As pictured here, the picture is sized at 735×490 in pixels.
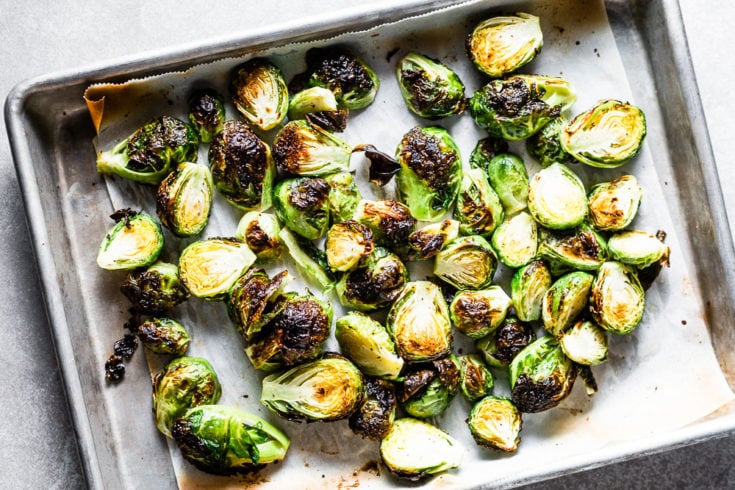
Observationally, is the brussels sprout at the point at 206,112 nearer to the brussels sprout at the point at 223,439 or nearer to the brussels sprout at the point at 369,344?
the brussels sprout at the point at 369,344

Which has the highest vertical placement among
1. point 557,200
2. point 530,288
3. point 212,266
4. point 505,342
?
point 212,266

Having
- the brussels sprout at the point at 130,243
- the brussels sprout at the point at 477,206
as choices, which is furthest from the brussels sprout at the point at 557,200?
the brussels sprout at the point at 130,243

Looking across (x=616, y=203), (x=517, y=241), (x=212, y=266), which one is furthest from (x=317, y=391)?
(x=616, y=203)

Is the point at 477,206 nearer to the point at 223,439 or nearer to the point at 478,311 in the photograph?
the point at 478,311

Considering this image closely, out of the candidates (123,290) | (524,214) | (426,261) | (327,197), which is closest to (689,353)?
(524,214)

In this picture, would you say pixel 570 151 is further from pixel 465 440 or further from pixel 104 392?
pixel 104 392

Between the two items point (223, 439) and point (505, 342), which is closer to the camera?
point (223, 439)

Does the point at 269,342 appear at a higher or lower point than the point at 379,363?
higher
